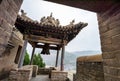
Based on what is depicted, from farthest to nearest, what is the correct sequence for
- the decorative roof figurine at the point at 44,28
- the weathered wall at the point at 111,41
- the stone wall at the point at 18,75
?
A: the decorative roof figurine at the point at 44,28
the stone wall at the point at 18,75
the weathered wall at the point at 111,41

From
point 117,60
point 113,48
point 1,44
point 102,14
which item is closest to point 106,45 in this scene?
point 113,48

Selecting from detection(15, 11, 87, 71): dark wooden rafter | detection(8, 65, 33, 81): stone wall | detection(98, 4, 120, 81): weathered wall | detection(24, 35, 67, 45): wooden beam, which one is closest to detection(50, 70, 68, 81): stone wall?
detection(15, 11, 87, 71): dark wooden rafter

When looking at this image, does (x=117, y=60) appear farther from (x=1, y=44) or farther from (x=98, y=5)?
(x=1, y=44)

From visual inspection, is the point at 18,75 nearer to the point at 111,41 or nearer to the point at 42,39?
the point at 42,39

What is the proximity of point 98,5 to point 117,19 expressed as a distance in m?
0.38

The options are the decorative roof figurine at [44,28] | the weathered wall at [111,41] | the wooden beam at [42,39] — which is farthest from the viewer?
the wooden beam at [42,39]

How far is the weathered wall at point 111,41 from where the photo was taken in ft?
4.32

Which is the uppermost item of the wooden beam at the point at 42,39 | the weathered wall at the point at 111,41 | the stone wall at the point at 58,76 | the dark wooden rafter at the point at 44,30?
the dark wooden rafter at the point at 44,30

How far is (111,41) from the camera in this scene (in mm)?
1456

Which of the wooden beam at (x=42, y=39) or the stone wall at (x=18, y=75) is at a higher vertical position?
the wooden beam at (x=42, y=39)

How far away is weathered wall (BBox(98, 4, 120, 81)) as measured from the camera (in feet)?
4.32

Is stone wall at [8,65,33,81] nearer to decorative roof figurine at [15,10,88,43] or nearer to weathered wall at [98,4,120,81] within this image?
decorative roof figurine at [15,10,88,43]

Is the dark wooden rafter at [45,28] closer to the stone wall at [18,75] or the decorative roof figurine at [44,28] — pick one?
the decorative roof figurine at [44,28]

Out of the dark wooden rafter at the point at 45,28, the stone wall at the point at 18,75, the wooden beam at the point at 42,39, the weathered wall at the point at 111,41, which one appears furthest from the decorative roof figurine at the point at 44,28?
the weathered wall at the point at 111,41
